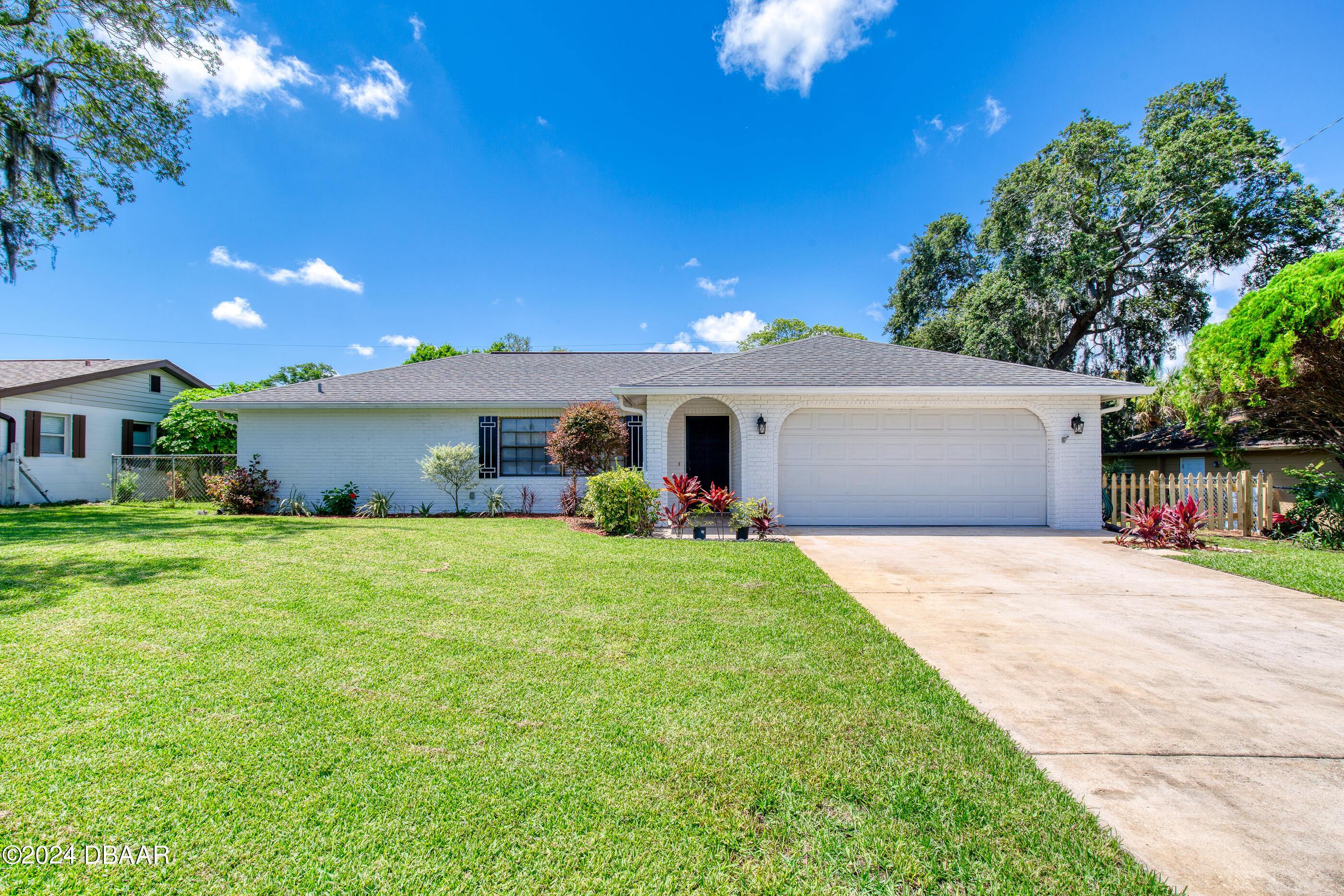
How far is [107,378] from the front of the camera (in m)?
15.8

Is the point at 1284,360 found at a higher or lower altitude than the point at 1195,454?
higher

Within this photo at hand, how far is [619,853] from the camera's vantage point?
1864 mm

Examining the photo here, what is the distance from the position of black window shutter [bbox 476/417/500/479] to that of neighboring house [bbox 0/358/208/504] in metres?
11.6

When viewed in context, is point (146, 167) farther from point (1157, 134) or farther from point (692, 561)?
point (1157, 134)

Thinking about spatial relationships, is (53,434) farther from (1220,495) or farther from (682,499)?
(1220,495)

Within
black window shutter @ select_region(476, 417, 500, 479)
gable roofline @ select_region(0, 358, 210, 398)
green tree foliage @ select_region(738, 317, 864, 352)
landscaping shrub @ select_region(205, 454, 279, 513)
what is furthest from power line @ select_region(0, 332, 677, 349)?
landscaping shrub @ select_region(205, 454, 279, 513)

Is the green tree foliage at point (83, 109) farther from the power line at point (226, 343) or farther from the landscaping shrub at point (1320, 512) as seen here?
the landscaping shrub at point (1320, 512)

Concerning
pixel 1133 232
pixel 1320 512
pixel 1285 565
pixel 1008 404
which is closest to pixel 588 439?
pixel 1008 404

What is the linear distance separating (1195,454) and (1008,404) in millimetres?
6228

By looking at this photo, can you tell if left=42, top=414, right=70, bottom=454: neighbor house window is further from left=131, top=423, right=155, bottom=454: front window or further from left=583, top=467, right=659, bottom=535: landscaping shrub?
left=583, top=467, right=659, bottom=535: landscaping shrub

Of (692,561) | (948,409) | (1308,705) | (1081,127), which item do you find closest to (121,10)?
(692,561)

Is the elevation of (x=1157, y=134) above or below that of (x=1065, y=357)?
above

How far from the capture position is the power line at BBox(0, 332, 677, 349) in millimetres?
26094

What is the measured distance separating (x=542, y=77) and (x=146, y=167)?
31.5 ft
